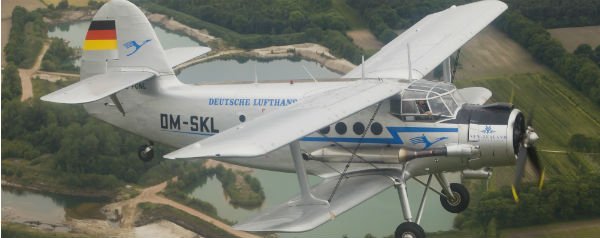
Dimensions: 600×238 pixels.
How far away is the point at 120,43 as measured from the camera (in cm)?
2544

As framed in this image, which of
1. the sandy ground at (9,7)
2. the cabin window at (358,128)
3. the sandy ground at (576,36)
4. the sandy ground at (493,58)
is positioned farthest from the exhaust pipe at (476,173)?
the sandy ground at (9,7)

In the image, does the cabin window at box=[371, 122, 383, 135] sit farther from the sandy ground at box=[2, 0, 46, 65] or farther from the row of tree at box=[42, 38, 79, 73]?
the sandy ground at box=[2, 0, 46, 65]

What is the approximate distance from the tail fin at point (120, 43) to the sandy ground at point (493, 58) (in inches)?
931

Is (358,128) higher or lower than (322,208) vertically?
higher

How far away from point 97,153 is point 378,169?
2781 centimetres

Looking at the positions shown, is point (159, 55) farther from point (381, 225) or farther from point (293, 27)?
point (293, 27)

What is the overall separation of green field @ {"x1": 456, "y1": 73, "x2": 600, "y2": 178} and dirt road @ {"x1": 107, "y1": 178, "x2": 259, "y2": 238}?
11573 mm

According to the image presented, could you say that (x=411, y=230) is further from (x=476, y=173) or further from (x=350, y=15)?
(x=350, y=15)

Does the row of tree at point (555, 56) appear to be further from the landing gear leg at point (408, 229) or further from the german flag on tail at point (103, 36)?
the landing gear leg at point (408, 229)

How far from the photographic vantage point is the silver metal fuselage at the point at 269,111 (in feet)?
67.4

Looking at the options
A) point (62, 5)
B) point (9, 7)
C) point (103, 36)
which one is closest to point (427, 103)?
point (103, 36)

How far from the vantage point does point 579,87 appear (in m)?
49.7

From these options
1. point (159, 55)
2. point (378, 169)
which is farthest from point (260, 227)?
point (159, 55)

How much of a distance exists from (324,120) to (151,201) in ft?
82.5
